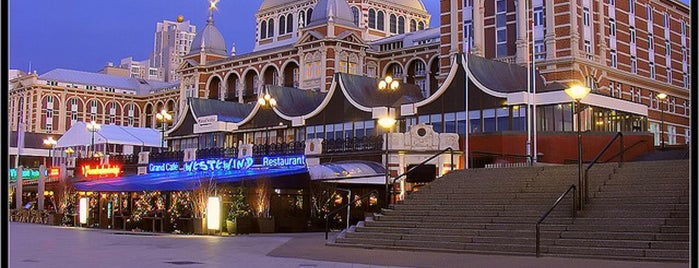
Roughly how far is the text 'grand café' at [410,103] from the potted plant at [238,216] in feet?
2.62

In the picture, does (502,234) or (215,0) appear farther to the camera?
(215,0)

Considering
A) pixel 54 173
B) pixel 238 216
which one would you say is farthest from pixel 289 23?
pixel 238 216

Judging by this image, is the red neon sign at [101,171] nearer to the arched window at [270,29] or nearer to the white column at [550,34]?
the white column at [550,34]

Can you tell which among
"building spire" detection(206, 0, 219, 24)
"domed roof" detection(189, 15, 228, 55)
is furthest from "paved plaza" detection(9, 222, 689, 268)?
"building spire" detection(206, 0, 219, 24)

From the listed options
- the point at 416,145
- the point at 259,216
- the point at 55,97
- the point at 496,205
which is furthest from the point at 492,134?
the point at 55,97

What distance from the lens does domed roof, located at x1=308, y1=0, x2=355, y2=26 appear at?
79188mm

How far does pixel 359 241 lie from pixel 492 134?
20.2 m

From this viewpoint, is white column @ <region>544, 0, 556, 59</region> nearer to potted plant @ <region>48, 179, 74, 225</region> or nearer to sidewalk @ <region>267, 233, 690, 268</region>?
potted plant @ <region>48, 179, 74, 225</region>

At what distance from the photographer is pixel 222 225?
3425 cm

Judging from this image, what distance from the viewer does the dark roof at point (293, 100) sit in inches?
2286

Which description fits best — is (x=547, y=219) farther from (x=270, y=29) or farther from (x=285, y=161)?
(x=270, y=29)

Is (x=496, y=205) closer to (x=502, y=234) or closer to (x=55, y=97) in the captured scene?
(x=502, y=234)

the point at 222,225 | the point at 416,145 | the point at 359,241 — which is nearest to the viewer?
the point at 359,241

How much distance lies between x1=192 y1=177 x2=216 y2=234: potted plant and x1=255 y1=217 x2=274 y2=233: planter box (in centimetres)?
238
